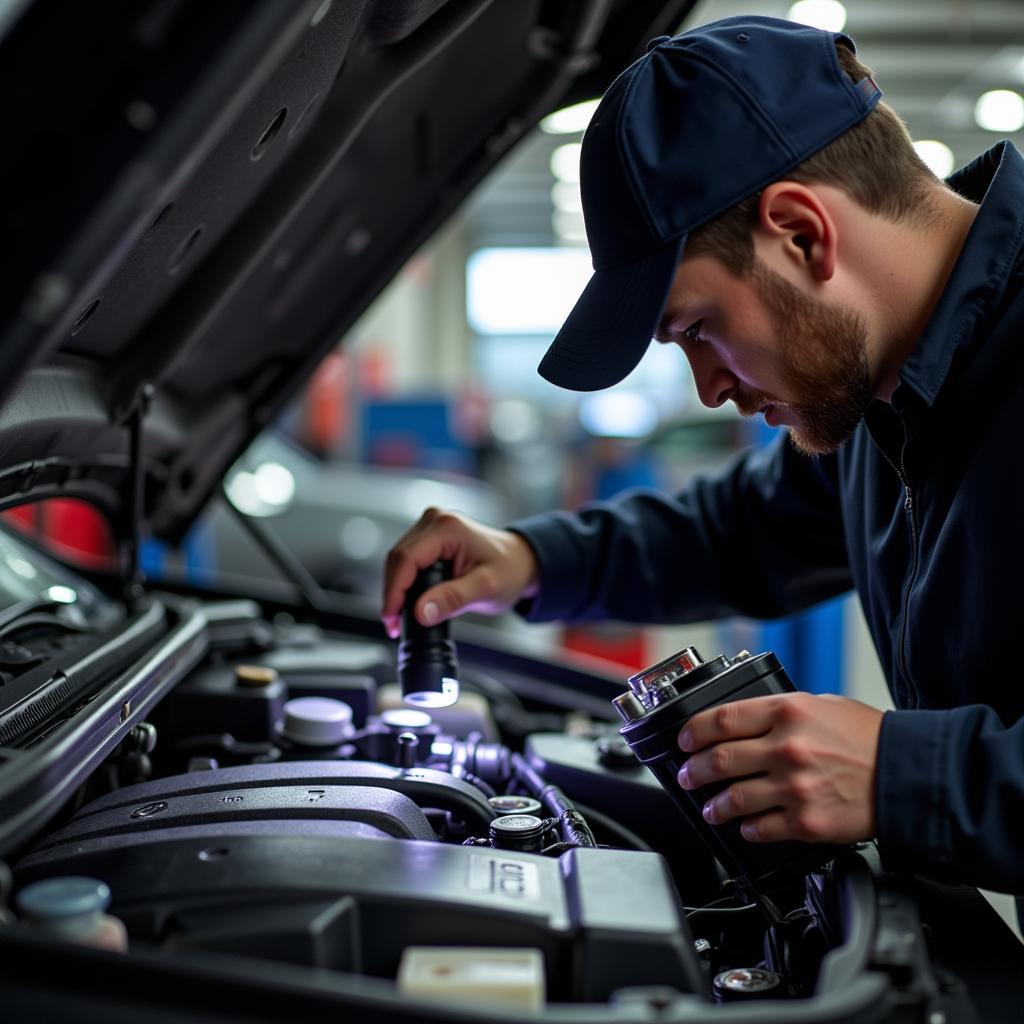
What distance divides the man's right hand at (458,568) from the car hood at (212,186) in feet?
1.28

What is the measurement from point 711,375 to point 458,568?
0.48 metres

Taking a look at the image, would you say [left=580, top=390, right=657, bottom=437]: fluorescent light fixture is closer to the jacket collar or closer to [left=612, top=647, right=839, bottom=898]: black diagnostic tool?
the jacket collar

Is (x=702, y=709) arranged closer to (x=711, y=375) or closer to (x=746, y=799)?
(x=746, y=799)

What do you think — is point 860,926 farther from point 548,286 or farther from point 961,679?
point 548,286

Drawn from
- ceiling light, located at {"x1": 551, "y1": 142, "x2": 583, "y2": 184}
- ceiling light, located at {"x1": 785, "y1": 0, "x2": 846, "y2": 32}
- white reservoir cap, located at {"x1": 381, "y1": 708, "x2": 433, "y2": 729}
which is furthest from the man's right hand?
ceiling light, located at {"x1": 551, "y1": 142, "x2": 583, "y2": 184}

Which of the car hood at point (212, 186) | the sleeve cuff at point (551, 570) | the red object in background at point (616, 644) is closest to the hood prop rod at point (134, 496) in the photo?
the car hood at point (212, 186)

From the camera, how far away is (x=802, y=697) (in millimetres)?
884

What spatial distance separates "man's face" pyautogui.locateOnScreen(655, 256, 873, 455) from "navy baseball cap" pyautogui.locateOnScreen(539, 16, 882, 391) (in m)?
0.05

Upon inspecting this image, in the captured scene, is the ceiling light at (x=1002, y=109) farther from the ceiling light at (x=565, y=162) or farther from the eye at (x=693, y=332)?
the eye at (x=693, y=332)

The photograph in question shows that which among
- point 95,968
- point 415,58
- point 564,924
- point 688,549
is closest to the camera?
point 95,968

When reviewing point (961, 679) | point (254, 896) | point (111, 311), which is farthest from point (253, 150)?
point (961, 679)

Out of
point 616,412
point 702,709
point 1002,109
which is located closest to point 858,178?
point 702,709

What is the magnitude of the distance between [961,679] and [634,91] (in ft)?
2.13

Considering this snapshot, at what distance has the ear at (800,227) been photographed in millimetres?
983
